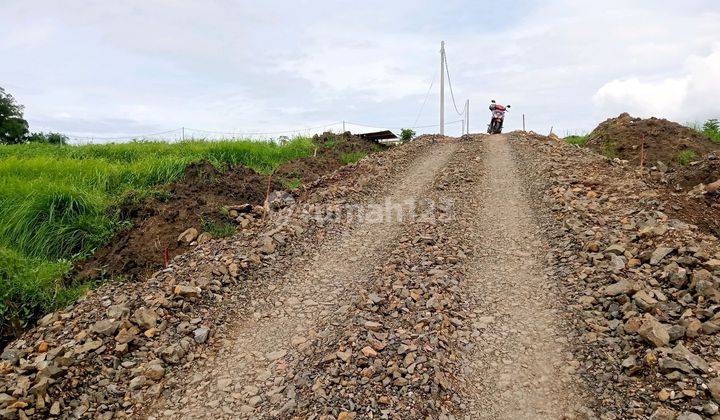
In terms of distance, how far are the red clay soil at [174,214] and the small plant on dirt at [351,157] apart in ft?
7.97

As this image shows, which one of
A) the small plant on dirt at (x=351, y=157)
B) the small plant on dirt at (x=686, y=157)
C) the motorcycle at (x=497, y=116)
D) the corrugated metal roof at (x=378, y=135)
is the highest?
the motorcycle at (x=497, y=116)

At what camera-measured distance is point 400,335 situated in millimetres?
4430

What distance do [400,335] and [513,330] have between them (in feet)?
4.12

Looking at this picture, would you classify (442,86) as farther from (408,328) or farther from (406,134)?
(408,328)

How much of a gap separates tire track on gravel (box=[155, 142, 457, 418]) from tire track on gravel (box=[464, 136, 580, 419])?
1.59m

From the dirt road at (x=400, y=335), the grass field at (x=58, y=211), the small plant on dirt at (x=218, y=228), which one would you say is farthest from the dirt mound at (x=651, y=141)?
the small plant on dirt at (x=218, y=228)

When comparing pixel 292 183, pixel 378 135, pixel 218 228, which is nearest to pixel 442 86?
pixel 378 135

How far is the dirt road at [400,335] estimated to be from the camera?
3.71m

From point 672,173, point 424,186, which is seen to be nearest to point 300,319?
point 424,186

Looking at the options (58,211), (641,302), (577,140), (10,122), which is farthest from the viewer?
(10,122)

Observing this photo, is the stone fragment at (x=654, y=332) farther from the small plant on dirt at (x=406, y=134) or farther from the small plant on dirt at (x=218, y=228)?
the small plant on dirt at (x=406, y=134)

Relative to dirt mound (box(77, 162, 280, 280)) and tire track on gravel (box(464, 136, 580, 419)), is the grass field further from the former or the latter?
tire track on gravel (box(464, 136, 580, 419))

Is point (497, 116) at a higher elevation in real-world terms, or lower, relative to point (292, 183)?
higher

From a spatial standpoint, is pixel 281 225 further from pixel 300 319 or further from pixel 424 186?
pixel 424 186
